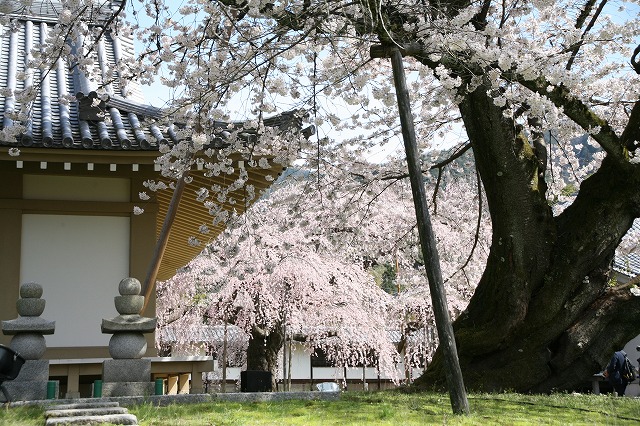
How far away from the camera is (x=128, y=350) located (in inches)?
249

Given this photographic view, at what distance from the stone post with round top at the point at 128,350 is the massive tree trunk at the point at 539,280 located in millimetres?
2933

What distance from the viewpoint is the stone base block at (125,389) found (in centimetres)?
613

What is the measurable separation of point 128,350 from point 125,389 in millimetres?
346

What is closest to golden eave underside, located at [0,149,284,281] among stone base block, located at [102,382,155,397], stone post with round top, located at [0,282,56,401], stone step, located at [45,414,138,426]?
stone post with round top, located at [0,282,56,401]

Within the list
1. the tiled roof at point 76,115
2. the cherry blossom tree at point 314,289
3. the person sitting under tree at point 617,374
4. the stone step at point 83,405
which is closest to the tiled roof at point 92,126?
the tiled roof at point 76,115

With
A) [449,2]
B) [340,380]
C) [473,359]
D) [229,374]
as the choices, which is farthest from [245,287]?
[229,374]

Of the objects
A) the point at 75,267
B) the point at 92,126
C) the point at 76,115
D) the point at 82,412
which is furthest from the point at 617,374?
the point at 82,412

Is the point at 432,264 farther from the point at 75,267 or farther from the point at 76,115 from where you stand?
the point at 76,115

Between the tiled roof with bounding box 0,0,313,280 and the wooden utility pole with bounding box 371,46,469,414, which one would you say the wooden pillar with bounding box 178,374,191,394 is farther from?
the wooden utility pole with bounding box 371,46,469,414

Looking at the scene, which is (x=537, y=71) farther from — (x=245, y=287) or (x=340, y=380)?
(x=340, y=380)

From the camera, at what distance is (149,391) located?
626 centimetres

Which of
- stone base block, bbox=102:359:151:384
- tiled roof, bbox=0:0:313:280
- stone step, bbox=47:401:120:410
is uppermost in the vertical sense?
tiled roof, bbox=0:0:313:280

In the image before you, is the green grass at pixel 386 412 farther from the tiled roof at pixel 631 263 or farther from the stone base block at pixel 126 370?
the tiled roof at pixel 631 263

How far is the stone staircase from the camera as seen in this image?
428cm
